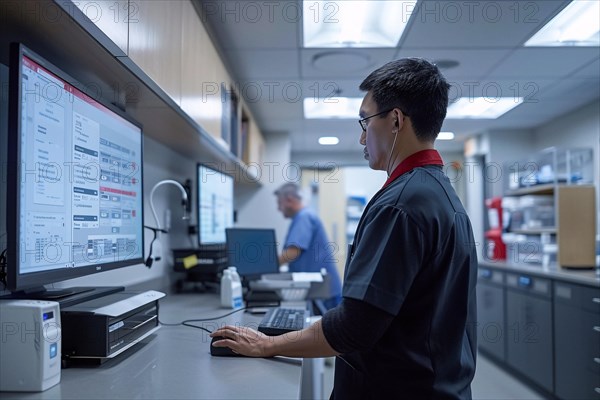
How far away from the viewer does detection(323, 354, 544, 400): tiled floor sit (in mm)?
3139

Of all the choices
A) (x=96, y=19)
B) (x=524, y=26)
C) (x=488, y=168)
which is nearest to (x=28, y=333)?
(x=96, y=19)

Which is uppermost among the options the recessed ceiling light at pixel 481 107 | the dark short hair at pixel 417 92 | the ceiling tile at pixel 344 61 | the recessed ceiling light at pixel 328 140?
the ceiling tile at pixel 344 61

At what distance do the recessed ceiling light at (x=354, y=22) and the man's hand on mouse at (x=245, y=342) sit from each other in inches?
65.5

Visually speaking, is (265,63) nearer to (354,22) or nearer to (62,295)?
(354,22)

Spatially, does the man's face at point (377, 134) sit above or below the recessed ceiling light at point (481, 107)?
below

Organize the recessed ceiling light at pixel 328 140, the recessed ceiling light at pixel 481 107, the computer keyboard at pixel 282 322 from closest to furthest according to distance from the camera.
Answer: the computer keyboard at pixel 282 322, the recessed ceiling light at pixel 481 107, the recessed ceiling light at pixel 328 140

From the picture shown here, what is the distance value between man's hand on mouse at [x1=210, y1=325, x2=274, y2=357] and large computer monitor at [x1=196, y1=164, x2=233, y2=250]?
1.17 metres

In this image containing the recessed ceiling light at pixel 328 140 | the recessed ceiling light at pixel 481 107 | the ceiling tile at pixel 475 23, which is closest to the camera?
the ceiling tile at pixel 475 23

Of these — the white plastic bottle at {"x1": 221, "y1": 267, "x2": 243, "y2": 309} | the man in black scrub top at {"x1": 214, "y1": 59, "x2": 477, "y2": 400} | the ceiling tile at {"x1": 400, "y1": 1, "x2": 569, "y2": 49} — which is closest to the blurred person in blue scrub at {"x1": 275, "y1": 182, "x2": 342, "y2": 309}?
the white plastic bottle at {"x1": 221, "y1": 267, "x2": 243, "y2": 309}

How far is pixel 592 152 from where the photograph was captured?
148 inches

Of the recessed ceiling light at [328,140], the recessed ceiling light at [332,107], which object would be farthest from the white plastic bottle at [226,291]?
the recessed ceiling light at [328,140]

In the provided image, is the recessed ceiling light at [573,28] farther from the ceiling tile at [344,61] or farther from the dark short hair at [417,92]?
the dark short hair at [417,92]

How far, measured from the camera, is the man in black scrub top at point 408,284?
2.77 ft

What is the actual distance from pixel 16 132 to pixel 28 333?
14.8 inches
